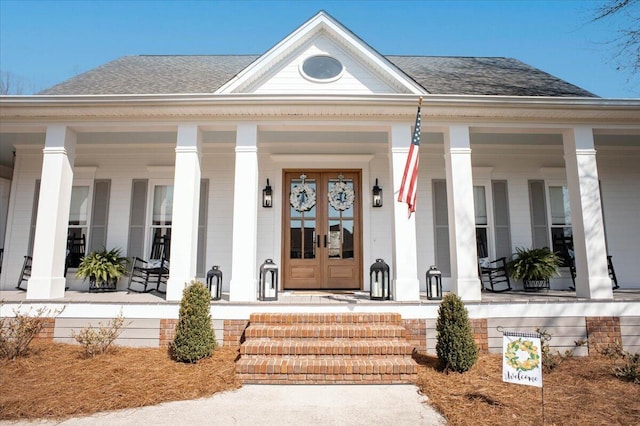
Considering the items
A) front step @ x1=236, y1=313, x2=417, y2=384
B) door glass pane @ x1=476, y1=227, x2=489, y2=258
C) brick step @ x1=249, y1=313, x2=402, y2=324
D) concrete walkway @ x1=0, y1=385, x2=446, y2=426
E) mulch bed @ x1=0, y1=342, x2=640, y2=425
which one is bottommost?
concrete walkway @ x1=0, y1=385, x2=446, y2=426

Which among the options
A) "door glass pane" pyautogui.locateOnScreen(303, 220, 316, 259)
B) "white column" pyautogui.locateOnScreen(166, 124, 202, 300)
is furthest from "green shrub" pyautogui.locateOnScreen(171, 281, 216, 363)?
"door glass pane" pyautogui.locateOnScreen(303, 220, 316, 259)

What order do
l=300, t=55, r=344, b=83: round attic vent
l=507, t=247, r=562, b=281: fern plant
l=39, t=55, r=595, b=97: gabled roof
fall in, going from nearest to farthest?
l=300, t=55, r=344, b=83: round attic vent
l=507, t=247, r=562, b=281: fern plant
l=39, t=55, r=595, b=97: gabled roof

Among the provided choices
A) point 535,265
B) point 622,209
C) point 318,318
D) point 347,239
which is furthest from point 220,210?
point 622,209

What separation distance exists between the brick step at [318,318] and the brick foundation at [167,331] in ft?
3.69

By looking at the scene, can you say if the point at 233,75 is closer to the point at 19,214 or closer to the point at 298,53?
the point at 298,53

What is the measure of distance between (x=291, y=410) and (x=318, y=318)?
62.9 inches

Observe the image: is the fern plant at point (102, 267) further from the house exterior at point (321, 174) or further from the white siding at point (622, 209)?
the white siding at point (622, 209)

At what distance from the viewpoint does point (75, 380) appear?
12.2 feet

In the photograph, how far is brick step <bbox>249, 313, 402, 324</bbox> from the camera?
15.4 feet

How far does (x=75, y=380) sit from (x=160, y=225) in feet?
12.7

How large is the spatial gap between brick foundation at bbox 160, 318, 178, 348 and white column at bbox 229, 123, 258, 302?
860mm

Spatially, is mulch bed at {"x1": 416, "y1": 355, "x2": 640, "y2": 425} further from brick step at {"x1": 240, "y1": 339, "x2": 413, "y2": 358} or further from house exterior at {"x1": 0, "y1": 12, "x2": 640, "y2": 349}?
house exterior at {"x1": 0, "y1": 12, "x2": 640, "y2": 349}

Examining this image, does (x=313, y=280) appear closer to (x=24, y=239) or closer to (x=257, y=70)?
(x=257, y=70)

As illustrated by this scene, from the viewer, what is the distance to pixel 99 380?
12.1 ft
